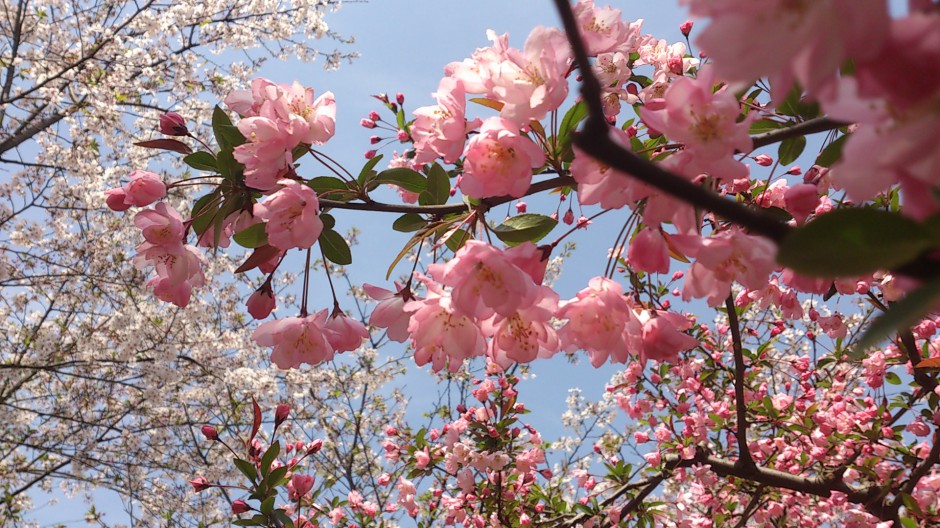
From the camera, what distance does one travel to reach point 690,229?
87cm

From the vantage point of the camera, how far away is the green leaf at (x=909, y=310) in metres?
0.28

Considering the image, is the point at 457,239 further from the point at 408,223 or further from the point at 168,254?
the point at 168,254

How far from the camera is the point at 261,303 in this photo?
4.62 ft

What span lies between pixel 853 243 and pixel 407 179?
3.51ft

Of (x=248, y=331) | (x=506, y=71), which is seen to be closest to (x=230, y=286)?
(x=248, y=331)

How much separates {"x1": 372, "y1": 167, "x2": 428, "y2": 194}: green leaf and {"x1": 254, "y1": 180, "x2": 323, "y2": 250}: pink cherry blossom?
9.6 inches

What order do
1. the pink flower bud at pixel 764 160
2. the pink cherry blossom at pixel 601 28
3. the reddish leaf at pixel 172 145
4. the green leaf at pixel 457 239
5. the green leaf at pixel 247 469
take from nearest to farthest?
1. the pink cherry blossom at pixel 601 28
2. the green leaf at pixel 457 239
3. the reddish leaf at pixel 172 145
4. the pink flower bud at pixel 764 160
5. the green leaf at pixel 247 469

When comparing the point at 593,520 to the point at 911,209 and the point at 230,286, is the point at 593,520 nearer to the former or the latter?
the point at 911,209

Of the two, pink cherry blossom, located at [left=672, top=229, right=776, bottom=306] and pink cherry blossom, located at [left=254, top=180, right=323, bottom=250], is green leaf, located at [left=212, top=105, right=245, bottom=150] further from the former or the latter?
pink cherry blossom, located at [left=672, top=229, right=776, bottom=306]

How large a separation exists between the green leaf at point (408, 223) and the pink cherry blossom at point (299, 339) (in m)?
0.27

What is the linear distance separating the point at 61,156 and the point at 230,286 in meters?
2.35

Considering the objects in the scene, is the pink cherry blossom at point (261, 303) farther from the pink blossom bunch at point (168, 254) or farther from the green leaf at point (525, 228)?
the green leaf at point (525, 228)

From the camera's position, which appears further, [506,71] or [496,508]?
[496,508]

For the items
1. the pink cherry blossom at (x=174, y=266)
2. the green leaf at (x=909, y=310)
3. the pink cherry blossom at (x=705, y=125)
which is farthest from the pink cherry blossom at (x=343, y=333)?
the green leaf at (x=909, y=310)
